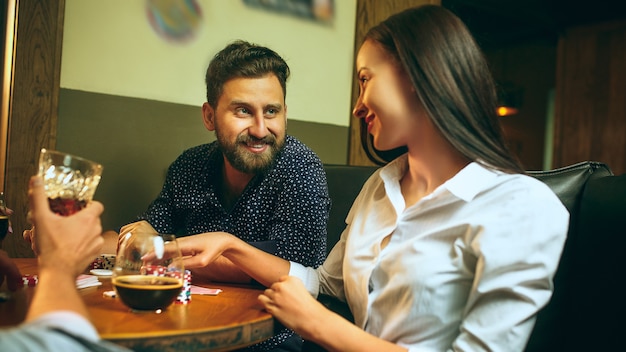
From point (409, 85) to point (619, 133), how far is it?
17.0 feet

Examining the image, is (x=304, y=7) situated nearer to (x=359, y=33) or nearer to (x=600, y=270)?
(x=359, y=33)

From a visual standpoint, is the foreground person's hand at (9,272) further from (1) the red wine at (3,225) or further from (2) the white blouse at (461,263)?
(2) the white blouse at (461,263)

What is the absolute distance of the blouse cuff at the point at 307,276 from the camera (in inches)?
62.7

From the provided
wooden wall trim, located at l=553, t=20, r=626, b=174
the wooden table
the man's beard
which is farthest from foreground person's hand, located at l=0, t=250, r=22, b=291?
wooden wall trim, located at l=553, t=20, r=626, b=174

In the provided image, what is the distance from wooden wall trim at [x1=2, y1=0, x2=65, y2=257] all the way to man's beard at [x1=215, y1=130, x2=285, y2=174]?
906mm

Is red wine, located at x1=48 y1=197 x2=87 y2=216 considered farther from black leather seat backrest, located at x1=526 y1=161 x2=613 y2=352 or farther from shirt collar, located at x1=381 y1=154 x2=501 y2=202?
black leather seat backrest, located at x1=526 y1=161 x2=613 y2=352

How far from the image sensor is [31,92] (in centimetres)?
237

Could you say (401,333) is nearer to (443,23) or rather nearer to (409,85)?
(409,85)

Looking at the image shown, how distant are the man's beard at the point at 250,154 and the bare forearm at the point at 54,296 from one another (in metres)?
1.00

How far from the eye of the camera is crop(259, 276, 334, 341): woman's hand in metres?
1.25

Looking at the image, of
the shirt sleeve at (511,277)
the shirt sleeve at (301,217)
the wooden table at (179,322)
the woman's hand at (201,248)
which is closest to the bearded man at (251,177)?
the shirt sleeve at (301,217)

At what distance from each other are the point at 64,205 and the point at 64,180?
0.05 m

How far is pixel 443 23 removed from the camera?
133 centimetres

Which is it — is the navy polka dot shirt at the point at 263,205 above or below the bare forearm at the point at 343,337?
above
